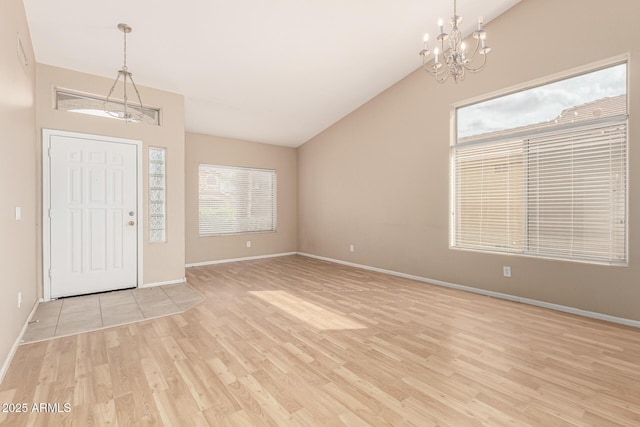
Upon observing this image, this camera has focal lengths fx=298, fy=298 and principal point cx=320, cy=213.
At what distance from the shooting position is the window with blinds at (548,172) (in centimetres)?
318

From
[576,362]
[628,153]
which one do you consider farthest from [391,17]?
[576,362]

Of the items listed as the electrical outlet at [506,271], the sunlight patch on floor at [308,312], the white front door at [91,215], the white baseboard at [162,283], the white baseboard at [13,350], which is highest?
the white front door at [91,215]

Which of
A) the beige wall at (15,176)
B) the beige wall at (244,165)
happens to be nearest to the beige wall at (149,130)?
the beige wall at (15,176)

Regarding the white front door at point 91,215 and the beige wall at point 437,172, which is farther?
the white front door at point 91,215

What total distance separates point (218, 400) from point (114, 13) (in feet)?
12.4

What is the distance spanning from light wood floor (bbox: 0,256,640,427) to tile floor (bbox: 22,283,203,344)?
0.22 meters

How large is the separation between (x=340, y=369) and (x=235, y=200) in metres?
5.19

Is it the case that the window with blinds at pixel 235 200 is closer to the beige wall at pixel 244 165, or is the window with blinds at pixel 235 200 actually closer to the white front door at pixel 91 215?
the beige wall at pixel 244 165

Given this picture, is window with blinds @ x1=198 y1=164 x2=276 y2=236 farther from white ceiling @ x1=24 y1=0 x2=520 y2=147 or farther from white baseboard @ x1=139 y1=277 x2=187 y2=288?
white baseboard @ x1=139 y1=277 x2=187 y2=288

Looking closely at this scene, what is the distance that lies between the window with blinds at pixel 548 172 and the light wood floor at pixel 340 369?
0.93 metres

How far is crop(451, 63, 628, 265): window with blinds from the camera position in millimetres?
3178

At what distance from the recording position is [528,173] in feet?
12.4

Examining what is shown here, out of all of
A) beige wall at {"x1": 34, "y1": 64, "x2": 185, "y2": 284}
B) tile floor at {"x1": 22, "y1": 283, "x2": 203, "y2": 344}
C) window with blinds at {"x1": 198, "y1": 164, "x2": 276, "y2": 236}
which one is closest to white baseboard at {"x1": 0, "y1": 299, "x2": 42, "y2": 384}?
tile floor at {"x1": 22, "y1": 283, "x2": 203, "y2": 344}

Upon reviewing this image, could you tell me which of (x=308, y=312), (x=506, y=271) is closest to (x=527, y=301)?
(x=506, y=271)
